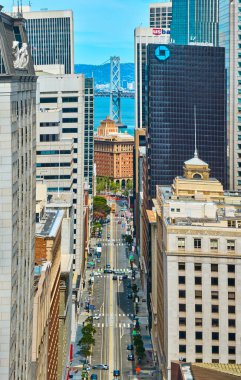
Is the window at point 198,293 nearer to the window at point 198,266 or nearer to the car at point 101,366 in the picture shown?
the window at point 198,266

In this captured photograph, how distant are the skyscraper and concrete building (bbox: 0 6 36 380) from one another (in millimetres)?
108912

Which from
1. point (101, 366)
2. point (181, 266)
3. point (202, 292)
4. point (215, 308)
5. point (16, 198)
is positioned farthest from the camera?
point (101, 366)

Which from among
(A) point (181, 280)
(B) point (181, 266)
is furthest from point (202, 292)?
(B) point (181, 266)

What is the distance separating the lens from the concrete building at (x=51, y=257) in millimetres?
79812

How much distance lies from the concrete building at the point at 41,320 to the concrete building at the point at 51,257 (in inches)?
100

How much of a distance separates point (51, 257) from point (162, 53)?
93950 mm

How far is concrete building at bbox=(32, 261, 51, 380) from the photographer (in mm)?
66769

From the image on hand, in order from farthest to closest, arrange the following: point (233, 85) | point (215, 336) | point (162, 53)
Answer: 1. point (233, 85)
2. point (162, 53)
3. point (215, 336)

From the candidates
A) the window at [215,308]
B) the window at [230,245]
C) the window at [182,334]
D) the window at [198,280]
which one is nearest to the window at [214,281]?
the window at [198,280]

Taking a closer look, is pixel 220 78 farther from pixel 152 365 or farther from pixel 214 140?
pixel 152 365

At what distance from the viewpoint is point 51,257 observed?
263ft

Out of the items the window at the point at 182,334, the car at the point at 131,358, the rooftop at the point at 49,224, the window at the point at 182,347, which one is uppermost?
the rooftop at the point at 49,224

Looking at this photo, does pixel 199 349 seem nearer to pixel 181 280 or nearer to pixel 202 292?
pixel 202 292

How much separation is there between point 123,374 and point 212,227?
37.7m
